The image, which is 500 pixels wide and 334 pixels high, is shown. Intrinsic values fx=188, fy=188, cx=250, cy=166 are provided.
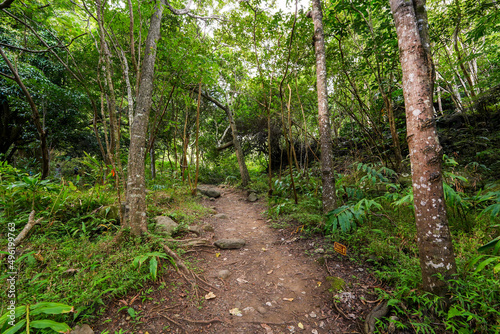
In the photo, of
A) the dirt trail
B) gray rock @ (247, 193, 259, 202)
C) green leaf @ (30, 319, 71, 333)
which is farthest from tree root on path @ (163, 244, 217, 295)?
gray rock @ (247, 193, 259, 202)

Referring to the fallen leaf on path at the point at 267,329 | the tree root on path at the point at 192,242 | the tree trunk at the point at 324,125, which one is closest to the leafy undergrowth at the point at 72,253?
the tree root on path at the point at 192,242

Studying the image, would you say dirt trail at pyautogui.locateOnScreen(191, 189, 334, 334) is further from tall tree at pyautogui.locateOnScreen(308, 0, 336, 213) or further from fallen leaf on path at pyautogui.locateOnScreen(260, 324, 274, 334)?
tall tree at pyautogui.locateOnScreen(308, 0, 336, 213)

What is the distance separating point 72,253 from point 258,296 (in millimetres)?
3008

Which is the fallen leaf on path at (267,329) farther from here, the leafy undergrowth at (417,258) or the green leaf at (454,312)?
the green leaf at (454,312)

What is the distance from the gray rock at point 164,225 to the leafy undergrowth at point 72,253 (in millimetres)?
174

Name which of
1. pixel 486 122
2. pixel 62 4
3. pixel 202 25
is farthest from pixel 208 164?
pixel 486 122

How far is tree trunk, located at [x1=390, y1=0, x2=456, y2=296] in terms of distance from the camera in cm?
204

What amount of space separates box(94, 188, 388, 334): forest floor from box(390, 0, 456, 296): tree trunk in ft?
2.70

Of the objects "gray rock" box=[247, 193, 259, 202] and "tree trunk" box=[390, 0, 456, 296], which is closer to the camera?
"tree trunk" box=[390, 0, 456, 296]

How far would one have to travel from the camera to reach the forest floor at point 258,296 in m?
2.25

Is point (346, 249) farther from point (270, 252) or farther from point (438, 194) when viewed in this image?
point (438, 194)

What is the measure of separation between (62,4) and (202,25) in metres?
6.25

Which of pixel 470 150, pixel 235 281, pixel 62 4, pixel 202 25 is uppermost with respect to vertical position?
pixel 202 25

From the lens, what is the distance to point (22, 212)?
359cm
